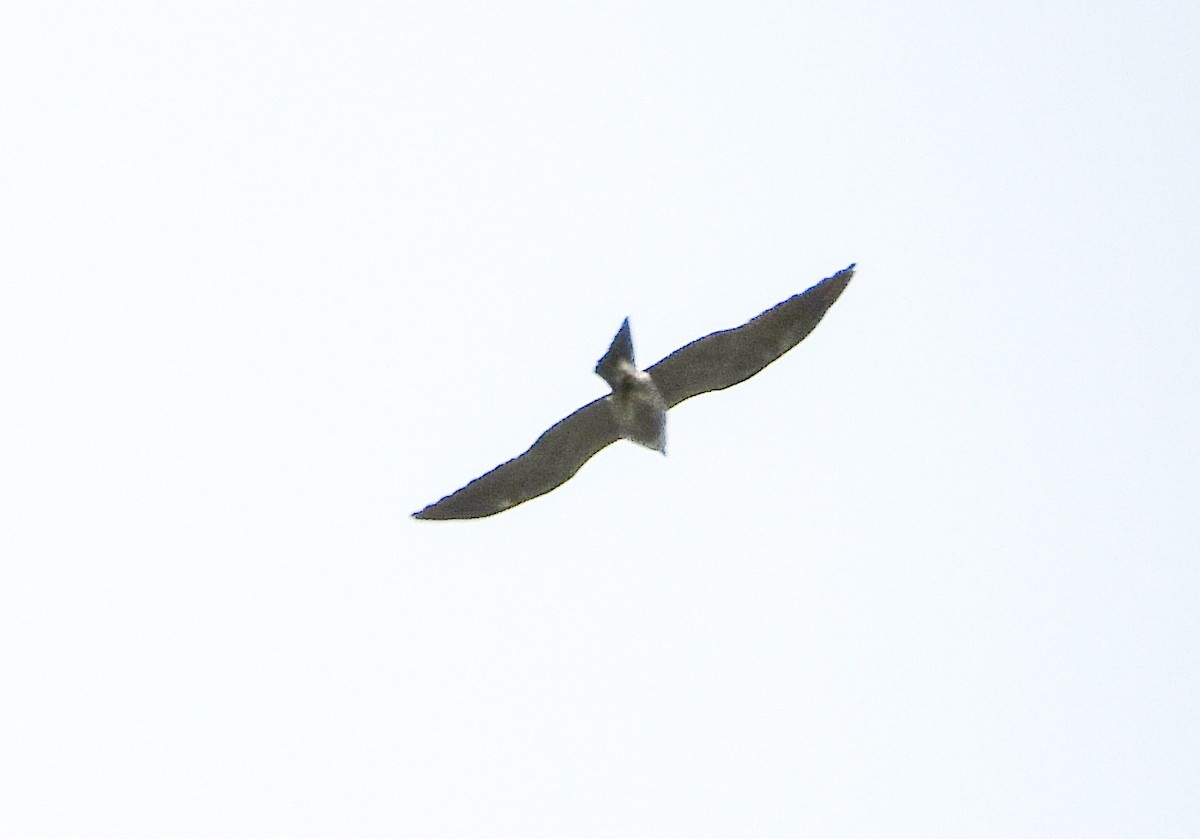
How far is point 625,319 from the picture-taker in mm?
16578

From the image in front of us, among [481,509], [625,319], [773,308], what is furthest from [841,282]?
[481,509]

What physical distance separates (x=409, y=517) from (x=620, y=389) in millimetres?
2558

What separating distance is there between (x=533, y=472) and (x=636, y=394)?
153 centimetres

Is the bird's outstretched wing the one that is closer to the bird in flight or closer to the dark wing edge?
the bird in flight

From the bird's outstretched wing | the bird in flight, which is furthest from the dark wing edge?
the bird's outstretched wing

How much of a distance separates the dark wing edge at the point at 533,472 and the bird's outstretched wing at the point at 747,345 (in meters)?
0.84

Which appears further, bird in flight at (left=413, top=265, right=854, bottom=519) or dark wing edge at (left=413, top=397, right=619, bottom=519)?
dark wing edge at (left=413, top=397, right=619, bottom=519)

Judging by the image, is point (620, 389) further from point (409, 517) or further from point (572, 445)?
point (409, 517)

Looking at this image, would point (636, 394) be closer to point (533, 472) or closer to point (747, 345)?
point (747, 345)

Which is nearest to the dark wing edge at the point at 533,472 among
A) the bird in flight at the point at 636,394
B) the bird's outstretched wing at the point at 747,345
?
the bird in flight at the point at 636,394

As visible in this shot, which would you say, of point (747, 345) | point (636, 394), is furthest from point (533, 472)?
point (747, 345)

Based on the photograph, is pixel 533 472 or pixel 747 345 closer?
pixel 747 345

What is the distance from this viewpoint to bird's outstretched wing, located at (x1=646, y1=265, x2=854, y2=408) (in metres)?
17.1

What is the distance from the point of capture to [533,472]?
1805 centimetres
